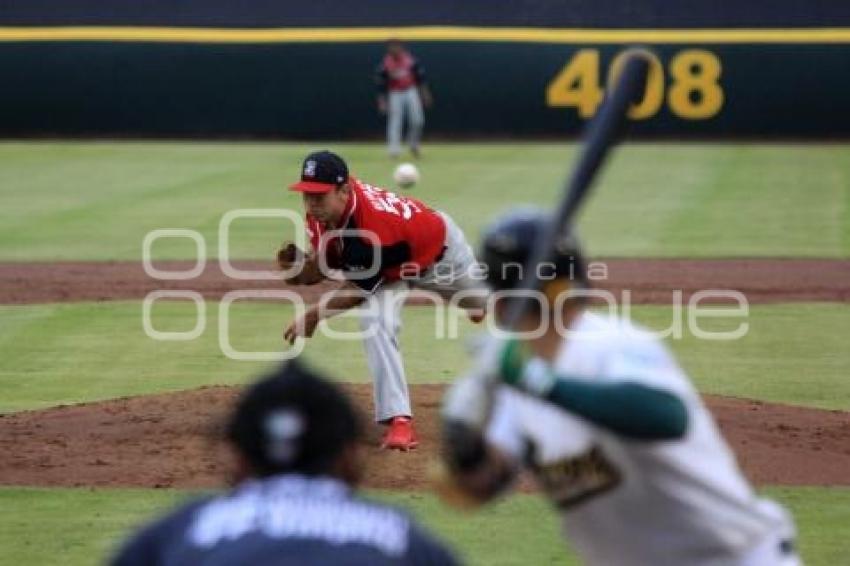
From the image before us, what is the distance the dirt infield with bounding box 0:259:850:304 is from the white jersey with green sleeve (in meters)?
10.9

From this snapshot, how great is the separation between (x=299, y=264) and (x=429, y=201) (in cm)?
1263

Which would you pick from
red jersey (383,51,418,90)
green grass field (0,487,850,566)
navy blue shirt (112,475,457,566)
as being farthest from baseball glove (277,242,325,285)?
red jersey (383,51,418,90)

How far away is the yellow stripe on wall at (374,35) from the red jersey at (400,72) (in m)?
2.84

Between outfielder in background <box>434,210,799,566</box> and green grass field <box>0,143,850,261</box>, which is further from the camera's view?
green grass field <box>0,143,850,261</box>

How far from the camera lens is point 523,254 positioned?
14.1ft

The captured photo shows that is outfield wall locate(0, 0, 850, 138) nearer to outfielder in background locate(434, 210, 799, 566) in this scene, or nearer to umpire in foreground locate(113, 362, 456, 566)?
outfielder in background locate(434, 210, 799, 566)

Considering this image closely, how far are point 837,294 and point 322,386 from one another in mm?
12627

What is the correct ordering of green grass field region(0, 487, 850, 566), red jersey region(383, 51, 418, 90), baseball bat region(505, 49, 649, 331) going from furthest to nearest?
red jersey region(383, 51, 418, 90) < green grass field region(0, 487, 850, 566) < baseball bat region(505, 49, 649, 331)

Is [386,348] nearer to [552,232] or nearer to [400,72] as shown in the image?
[552,232]

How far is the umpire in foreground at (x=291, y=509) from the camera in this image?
10.9ft

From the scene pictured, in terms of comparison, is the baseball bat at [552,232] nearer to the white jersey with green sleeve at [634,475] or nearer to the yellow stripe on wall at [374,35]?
the white jersey with green sleeve at [634,475]

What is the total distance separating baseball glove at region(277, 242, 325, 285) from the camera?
9383 mm

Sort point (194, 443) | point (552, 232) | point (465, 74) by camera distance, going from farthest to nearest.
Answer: point (465, 74)
point (194, 443)
point (552, 232)

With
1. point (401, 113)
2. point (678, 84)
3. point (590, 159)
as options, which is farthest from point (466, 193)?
point (590, 159)
